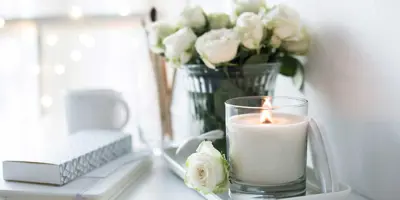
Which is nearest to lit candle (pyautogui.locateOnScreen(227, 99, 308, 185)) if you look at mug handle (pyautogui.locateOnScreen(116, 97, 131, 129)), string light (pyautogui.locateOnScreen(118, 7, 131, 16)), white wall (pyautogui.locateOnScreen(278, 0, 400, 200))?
white wall (pyautogui.locateOnScreen(278, 0, 400, 200))

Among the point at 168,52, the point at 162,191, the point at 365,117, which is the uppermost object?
the point at 168,52

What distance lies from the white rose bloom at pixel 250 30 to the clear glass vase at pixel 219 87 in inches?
2.0

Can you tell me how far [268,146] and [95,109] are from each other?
21.6 inches

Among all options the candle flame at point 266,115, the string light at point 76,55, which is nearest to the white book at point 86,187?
the candle flame at point 266,115

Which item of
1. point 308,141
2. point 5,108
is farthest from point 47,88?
point 308,141

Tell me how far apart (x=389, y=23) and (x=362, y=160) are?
0.67ft

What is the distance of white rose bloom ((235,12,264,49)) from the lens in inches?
31.2

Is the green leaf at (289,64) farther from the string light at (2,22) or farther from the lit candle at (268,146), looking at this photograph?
the string light at (2,22)

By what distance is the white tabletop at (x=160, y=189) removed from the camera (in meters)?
0.78

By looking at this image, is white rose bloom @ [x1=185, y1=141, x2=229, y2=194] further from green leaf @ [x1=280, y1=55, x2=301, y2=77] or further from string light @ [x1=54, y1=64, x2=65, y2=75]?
string light @ [x1=54, y1=64, x2=65, y2=75]

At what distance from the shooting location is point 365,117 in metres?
0.72

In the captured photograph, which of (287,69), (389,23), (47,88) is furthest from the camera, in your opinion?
(47,88)

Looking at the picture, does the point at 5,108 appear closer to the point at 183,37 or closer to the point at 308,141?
the point at 183,37

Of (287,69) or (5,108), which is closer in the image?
(287,69)
